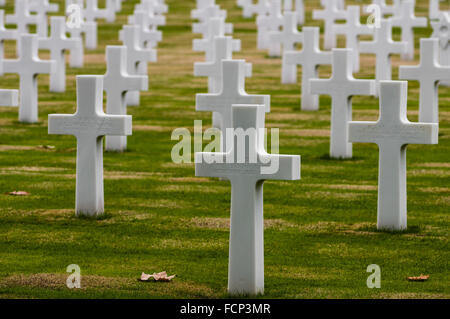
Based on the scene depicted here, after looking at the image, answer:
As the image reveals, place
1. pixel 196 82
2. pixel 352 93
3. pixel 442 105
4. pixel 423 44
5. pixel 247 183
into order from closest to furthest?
pixel 247 183 → pixel 352 93 → pixel 423 44 → pixel 442 105 → pixel 196 82

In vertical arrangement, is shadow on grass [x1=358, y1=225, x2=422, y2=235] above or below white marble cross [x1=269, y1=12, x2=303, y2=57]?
below

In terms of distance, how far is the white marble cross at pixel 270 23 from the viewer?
26594mm

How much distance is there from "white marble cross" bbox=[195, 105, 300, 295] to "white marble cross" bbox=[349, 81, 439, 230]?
2.45 metres

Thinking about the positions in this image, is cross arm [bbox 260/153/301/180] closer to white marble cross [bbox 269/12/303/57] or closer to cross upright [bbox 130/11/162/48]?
white marble cross [bbox 269/12/303/57]

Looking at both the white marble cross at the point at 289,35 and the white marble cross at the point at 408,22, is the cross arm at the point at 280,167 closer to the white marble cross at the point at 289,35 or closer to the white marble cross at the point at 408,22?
the white marble cross at the point at 289,35

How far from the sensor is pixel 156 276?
28.4 ft

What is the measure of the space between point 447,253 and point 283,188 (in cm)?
340

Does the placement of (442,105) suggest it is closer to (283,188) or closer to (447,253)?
(283,188)

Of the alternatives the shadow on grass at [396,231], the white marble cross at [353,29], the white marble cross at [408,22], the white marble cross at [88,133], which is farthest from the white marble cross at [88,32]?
the shadow on grass at [396,231]

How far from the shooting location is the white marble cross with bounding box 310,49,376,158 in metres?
14.3

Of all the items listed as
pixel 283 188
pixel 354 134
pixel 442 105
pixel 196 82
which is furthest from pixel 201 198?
pixel 196 82

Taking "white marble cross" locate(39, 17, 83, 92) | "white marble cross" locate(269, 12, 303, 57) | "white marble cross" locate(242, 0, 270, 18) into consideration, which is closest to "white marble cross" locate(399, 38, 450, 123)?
"white marble cross" locate(269, 12, 303, 57)

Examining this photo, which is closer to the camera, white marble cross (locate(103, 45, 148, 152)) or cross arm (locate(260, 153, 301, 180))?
cross arm (locate(260, 153, 301, 180))

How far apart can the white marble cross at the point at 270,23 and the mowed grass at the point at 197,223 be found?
8572 millimetres
